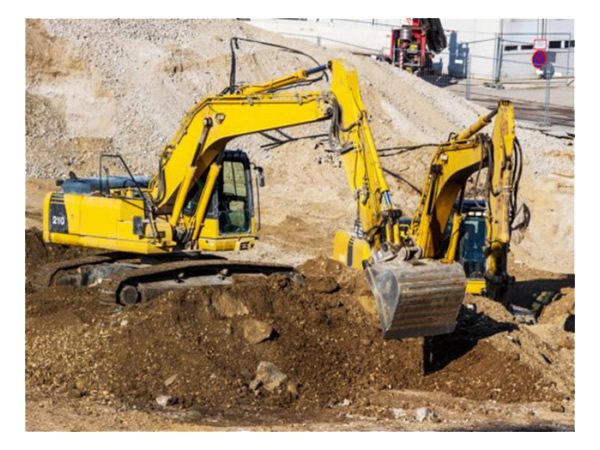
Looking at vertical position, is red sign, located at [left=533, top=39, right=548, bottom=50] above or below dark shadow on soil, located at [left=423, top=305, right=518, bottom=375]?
above

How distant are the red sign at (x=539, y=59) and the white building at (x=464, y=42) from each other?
21 centimetres

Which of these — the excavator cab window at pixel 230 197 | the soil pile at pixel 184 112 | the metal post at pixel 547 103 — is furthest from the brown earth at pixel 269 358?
the metal post at pixel 547 103

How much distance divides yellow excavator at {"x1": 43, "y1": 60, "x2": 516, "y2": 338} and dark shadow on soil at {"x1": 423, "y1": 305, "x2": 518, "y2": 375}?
965 millimetres

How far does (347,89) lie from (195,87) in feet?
56.5

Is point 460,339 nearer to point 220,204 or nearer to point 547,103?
point 220,204

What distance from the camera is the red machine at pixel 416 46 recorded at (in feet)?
110

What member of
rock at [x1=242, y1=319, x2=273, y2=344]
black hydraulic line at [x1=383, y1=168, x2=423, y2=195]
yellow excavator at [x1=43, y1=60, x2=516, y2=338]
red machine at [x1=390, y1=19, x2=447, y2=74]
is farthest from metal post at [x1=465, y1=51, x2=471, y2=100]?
rock at [x1=242, y1=319, x2=273, y2=344]

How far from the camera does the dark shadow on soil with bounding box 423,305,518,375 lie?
45.5ft

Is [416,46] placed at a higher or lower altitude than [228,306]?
higher

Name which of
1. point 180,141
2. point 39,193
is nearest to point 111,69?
point 39,193

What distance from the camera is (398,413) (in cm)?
1236

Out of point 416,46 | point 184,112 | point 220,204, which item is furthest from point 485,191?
point 416,46

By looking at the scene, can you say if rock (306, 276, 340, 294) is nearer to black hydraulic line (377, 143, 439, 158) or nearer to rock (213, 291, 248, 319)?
rock (213, 291, 248, 319)

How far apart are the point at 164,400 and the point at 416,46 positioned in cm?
2471
